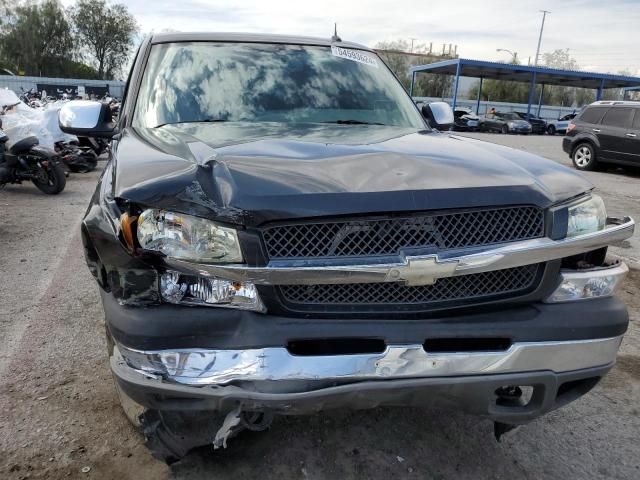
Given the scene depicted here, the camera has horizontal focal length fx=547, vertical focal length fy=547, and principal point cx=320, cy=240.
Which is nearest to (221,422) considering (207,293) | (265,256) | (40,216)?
(207,293)

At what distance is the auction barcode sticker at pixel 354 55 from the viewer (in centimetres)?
369

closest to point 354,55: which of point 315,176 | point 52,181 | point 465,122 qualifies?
point 315,176

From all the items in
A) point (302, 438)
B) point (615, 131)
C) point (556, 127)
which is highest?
point (615, 131)

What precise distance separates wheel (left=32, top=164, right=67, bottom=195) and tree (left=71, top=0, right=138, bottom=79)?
5940cm

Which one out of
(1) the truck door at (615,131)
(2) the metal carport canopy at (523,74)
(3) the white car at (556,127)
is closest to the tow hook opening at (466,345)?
(1) the truck door at (615,131)

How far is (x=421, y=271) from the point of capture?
Result: 181 cm

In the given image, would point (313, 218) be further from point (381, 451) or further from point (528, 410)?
point (381, 451)

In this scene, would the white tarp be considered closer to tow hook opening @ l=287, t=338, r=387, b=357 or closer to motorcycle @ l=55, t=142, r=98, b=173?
motorcycle @ l=55, t=142, r=98, b=173

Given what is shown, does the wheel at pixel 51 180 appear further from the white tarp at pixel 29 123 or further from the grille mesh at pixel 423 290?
the grille mesh at pixel 423 290

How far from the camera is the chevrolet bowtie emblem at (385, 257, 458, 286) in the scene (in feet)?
5.89

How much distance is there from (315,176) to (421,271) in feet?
1.60

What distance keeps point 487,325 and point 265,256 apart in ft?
2.68

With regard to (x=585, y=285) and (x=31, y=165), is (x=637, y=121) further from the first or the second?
(x=585, y=285)

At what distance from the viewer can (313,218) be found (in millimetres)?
1777
